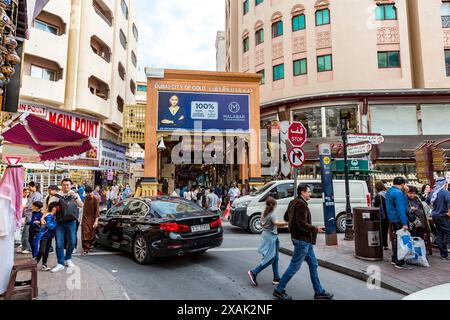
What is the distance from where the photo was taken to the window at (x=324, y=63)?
2173 cm

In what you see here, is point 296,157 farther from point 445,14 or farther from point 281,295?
point 445,14

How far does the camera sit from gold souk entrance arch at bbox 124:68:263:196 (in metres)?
17.1

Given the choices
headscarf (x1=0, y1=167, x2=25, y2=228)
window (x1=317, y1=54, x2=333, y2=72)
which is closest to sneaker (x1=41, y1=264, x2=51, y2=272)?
headscarf (x1=0, y1=167, x2=25, y2=228)

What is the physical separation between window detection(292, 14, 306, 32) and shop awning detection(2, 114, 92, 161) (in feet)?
66.7

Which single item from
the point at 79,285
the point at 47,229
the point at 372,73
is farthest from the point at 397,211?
the point at 372,73

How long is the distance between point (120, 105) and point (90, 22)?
8.99m

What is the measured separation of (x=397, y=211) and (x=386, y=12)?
21.6 meters

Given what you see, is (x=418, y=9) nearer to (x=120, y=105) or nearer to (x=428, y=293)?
(x=428, y=293)

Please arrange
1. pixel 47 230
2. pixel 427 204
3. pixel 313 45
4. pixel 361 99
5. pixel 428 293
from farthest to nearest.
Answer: pixel 313 45 < pixel 361 99 < pixel 427 204 < pixel 47 230 < pixel 428 293

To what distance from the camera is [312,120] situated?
2161 centimetres

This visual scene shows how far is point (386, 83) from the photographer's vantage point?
68.1ft

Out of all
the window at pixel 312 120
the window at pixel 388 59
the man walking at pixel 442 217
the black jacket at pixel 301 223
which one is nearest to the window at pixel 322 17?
the window at pixel 388 59

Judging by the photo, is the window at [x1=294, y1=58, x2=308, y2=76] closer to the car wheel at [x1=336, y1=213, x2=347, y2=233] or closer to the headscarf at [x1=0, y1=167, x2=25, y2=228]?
the car wheel at [x1=336, y1=213, x2=347, y2=233]
